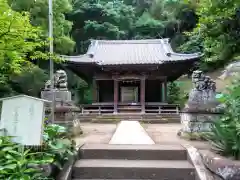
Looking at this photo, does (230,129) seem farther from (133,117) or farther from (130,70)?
(130,70)

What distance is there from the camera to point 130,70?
13859 mm

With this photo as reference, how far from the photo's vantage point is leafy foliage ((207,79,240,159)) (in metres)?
3.25

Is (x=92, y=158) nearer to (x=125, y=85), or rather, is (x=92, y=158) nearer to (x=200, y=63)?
(x=125, y=85)

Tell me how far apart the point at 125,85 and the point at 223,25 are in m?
8.55

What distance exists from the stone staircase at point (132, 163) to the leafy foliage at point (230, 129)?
1.78 ft

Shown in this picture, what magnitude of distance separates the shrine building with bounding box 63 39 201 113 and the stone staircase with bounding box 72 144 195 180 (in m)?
9.13

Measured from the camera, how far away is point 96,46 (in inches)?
638

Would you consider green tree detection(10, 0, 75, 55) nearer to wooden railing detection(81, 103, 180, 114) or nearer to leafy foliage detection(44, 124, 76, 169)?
wooden railing detection(81, 103, 180, 114)

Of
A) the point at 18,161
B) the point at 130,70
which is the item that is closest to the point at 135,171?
the point at 18,161

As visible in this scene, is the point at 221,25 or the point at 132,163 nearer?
the point at 132,163

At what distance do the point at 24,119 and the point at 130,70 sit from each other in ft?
35.5

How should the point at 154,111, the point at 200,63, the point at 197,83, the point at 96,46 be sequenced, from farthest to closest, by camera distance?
the point at 200,63, the point at 96,46, the point at 154,111, the point at 197,83

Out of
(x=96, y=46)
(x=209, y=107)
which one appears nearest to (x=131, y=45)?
(x=96, y=46)

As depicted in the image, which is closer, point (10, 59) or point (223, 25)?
point (10, 59)
